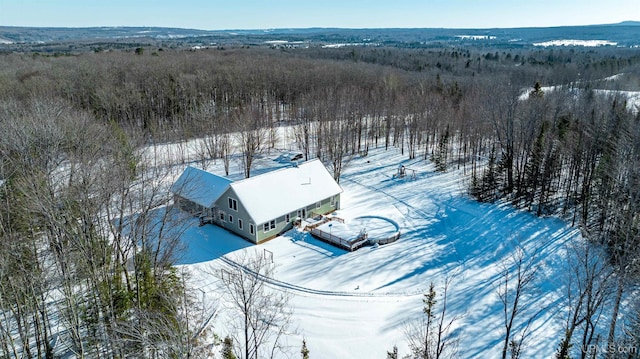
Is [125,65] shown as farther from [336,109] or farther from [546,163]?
[546,163]

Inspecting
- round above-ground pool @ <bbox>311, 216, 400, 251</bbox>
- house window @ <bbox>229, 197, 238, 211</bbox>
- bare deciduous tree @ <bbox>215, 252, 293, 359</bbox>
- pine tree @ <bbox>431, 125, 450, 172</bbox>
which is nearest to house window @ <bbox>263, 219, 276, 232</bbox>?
house window @ <bbox>229, 197, 238, 211</bbox>

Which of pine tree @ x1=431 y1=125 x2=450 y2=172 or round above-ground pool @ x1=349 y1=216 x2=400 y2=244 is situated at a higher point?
pine tree @ x1=431 y1=125 x2=450 y2=172

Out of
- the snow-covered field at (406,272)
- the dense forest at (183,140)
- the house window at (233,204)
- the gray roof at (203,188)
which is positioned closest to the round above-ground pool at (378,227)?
the snow-covered field at (406,272)

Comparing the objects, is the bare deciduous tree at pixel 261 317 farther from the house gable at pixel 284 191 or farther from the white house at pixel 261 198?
the house gable at pixel 284 191

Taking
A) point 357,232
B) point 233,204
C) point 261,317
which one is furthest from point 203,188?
point 261,317

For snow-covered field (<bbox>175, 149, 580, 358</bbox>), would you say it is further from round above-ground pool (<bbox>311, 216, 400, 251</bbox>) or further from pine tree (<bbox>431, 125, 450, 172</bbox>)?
pine tree (<bbox>431, 125, 450, 172</bbox>)

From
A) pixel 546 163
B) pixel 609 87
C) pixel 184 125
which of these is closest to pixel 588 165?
pixel 546 163

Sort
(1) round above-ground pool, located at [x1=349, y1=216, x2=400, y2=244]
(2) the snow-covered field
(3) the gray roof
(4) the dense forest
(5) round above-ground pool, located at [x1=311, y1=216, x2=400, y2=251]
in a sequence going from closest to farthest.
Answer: (4) the dense forest, (2) the snow-covered field, (5) round above-ground pool, located at [x1=311, y1=216, x2=400, y2=251], (1) round above-ground pool, located at [x1=349, y1=216, x2=400, y2=244], (3) the gray roof
